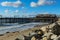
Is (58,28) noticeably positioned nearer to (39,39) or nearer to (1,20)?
(39,39)

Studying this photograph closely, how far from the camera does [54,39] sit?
262 inches

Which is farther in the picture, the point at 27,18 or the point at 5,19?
the point at 27,18

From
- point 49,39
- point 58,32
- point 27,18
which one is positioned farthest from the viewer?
point 27,18

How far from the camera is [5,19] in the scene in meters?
59.8

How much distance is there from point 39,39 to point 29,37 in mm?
490

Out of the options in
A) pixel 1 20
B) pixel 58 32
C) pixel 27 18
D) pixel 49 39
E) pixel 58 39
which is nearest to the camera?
pixel 58 39

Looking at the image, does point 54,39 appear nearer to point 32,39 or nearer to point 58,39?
point 58,39

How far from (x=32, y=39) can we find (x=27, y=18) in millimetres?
68106

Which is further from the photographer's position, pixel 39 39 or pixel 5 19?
pixel 5 19

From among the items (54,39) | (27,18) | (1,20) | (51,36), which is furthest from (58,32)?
(27,18)

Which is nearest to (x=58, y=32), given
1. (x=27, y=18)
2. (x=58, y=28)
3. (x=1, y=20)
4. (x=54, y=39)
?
(x=58, y=28)

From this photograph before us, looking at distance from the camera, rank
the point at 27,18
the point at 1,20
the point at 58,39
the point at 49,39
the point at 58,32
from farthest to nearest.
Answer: the point at 27,18
the point at 1,20
the point at 58,32
the point at 49,39
the point at 58,39

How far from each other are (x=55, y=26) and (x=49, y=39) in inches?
63.3

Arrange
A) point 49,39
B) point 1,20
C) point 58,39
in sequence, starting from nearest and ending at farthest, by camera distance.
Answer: point 58,39
point 49,39
point 1,20
